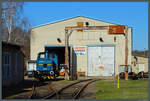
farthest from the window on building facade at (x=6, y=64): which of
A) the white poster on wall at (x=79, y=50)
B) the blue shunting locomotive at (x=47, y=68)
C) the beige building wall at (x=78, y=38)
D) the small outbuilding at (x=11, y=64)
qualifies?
the white poster on wall at (x=79, y=50)

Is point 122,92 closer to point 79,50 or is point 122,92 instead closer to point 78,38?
point 79,50

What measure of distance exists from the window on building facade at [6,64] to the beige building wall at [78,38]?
75.8 feet

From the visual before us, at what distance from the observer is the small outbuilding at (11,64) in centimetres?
2077

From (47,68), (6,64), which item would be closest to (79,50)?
(47,68)

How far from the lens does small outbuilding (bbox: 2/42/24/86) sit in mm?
20766

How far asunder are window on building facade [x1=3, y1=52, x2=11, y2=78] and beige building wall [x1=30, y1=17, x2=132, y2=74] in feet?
75.8

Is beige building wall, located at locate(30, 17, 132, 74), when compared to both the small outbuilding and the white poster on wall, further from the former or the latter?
the small outbuilding

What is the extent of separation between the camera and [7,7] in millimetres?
38344

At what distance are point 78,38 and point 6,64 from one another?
Answer: 2457 centimetres

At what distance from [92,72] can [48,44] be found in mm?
8779

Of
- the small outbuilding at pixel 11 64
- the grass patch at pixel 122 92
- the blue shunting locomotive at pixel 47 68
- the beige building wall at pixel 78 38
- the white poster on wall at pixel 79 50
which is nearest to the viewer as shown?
the grass patch at pixel 122 92

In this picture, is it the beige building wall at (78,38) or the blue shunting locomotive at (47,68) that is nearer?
the blue shunting locomotive at (47,68)

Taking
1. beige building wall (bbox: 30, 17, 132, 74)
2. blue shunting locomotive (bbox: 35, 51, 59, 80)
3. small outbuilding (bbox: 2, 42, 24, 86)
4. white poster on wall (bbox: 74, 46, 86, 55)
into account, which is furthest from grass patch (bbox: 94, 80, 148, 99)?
white poster on wall (bbox: 74, 46, 86, 55)

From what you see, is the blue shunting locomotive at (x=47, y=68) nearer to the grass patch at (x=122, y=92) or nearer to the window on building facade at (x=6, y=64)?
the window on building facade at (x=6, y=64)
